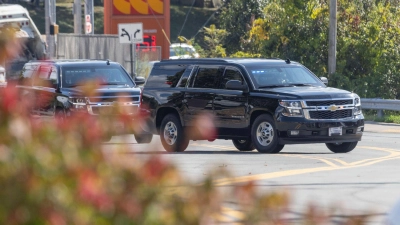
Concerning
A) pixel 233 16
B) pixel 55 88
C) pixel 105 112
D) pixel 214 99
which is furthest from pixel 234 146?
pixel 233 16

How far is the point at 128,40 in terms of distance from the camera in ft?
86.1

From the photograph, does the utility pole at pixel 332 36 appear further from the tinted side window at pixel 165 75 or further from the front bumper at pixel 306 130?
the front bumper at pixel 306 130

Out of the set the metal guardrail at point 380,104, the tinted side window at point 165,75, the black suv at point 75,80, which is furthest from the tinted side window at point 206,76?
the metal guardrail at point 380,104

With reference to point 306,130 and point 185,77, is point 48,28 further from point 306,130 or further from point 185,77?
point 306,130

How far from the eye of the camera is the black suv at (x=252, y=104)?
14.8m

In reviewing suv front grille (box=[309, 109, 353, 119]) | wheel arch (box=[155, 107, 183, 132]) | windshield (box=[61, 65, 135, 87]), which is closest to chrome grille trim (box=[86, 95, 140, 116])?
windshield (box=[61, 65, 135, 87])

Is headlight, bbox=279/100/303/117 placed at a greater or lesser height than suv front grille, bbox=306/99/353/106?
lesser

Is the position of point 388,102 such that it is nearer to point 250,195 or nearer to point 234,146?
point 234,146

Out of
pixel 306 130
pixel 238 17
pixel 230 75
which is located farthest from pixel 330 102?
pixel 238 17

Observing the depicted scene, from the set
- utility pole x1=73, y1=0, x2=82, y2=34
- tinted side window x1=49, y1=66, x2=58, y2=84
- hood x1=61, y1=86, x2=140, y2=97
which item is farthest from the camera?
utility pole x1=73, y1=0, x2=82, y2=34

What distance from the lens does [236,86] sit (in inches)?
602

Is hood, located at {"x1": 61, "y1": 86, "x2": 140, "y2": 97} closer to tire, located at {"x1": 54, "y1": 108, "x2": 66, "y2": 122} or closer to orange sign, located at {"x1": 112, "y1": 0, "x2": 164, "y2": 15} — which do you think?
tire, located at {"x1": 54, "y1": 108, "x2": 66, "y2": 122}

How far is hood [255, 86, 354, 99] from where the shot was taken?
1489 cm

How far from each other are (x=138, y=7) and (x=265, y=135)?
23.6 meters
